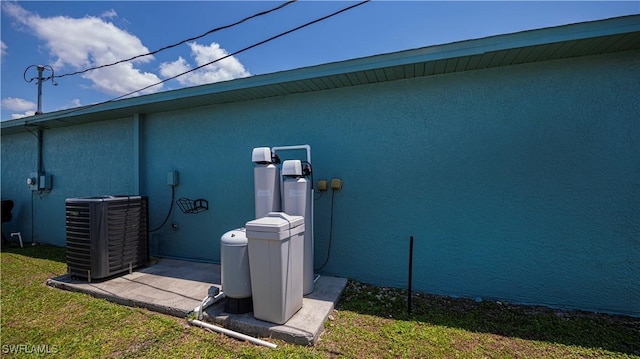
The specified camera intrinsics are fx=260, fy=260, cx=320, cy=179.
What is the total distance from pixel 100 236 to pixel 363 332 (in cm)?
354

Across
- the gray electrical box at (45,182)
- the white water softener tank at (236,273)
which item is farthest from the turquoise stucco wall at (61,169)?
the white water softener tank at (236,273)

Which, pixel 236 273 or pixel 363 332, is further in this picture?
pixel 236 273

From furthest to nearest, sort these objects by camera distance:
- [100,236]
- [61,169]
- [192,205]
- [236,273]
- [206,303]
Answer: [61,169] < [192,205] < [100,236] < [206,303] < [236,273]

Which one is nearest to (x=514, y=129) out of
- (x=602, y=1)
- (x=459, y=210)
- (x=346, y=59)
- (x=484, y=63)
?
(x=484, y=63)

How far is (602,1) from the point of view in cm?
268

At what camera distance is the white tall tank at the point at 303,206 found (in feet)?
9.50

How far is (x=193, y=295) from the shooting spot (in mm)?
3031

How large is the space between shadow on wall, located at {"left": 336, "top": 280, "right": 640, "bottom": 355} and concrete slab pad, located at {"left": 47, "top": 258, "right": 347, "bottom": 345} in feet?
1.25

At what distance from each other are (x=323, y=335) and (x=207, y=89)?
136 inches

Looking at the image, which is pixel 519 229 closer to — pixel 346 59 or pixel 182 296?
pixel 346 59

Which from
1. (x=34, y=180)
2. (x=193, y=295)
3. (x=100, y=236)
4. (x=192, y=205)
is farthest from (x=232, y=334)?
(x=34, y=180)

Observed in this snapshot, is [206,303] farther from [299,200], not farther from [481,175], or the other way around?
[481,175]

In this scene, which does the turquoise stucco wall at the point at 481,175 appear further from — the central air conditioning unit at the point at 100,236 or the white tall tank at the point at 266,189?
the central air conditioning unit at the point at 100,236

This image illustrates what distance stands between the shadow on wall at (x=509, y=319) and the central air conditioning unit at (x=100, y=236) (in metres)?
3.16
